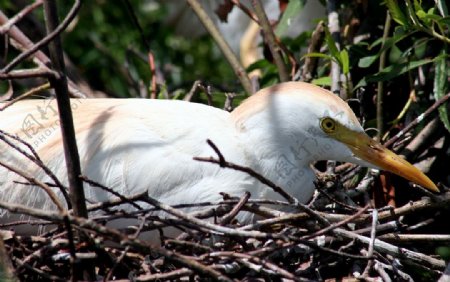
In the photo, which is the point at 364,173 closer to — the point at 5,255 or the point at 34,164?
the point at 34,164

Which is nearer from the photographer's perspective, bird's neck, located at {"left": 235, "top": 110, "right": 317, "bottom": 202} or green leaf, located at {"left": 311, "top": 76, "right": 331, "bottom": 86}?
bird's neck, located at {"left": 235, "top": 110, "right": 317, "bottom": 202}

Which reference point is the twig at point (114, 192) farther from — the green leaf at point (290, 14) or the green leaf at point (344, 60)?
the green leaf at point (290, 14)

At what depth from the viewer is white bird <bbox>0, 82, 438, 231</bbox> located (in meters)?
2.57

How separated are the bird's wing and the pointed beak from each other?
1.03 feet

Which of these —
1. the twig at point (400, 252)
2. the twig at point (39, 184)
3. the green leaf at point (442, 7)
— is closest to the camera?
the twig at point (39, 184)

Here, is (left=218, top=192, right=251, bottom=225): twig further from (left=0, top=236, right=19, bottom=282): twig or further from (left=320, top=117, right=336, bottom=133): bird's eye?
(left=0, top=236, right=19, bottom=282): twig

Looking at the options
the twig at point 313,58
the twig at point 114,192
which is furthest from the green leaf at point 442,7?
the twig at point 114,192

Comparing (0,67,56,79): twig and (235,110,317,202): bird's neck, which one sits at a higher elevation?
(0,67,56,79): twig

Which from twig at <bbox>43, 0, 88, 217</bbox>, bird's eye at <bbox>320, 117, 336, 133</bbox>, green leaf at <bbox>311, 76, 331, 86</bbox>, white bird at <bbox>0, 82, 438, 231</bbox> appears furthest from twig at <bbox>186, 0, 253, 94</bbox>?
twig at <bbox>43, 0, 88, 217</bbox>

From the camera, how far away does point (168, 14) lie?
5.38 m

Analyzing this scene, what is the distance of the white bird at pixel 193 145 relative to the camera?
8.44 ft

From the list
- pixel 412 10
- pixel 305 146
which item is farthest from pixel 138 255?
pixel 412 10

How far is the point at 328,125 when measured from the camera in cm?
269

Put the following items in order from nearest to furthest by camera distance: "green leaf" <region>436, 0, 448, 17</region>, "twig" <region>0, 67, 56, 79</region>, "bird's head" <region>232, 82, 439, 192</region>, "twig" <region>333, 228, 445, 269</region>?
"twig" <region>0, 67, 56, 79</region> < "twig" <region>333, 228, 445, 269</region> < "bird's head" <region>232, 82, 439, 192</region> < "green leaf" <region>436, 0, 448, 17</region>
